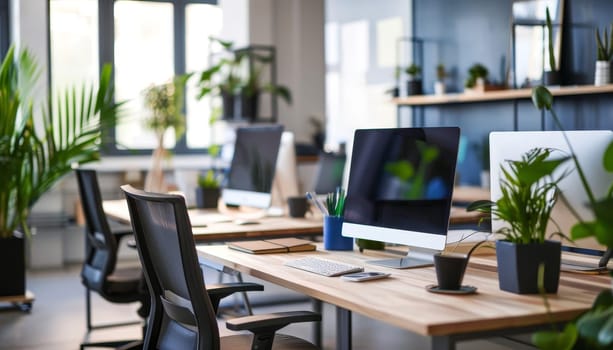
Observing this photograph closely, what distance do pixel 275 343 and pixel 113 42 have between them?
5.86 m

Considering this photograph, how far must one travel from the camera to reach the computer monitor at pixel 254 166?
438cm

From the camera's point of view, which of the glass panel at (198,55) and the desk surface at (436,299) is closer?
the desk surface at (436,299)

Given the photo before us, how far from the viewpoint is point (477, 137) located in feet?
21.5

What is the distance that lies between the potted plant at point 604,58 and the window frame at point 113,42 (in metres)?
4.14

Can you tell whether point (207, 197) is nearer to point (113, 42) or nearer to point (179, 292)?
point (179, 292)

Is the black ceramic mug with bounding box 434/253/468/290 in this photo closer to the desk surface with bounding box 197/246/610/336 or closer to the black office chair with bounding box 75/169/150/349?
the desk surface with bounding box 197/246/610/336

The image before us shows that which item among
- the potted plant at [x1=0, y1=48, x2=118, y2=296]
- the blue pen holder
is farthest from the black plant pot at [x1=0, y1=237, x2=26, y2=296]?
the blue pen holder

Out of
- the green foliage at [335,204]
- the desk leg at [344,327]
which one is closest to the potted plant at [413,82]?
the green foliage at [335,204]

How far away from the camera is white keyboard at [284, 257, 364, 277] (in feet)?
8.41

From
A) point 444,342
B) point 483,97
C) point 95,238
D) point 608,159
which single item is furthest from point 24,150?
point 608,159

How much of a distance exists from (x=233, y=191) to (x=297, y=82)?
3.01 meters

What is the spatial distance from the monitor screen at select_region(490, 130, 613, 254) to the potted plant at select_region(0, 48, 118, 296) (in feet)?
10.4

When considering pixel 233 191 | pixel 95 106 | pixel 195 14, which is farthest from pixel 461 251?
pixel 195 14

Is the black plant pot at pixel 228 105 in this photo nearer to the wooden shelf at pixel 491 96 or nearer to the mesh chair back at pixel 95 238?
the wooden shelf at pixel 491 96
